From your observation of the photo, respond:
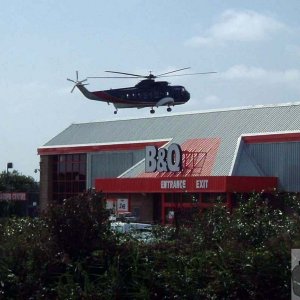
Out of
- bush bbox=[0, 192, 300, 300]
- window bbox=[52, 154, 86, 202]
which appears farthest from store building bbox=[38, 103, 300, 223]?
bush bbox=[0, 192, 300, 300]

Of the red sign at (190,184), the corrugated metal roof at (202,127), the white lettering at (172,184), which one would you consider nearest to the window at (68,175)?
the corrugated metal roof at (202,127)

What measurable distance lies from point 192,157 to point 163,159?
2198 mm

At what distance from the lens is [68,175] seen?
69938mm

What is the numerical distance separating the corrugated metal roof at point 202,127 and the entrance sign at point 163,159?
2631 mm

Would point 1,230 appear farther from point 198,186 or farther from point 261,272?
point 198,186

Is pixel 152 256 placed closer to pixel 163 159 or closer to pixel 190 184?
pixel 190 184

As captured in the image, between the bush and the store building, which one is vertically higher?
the store building

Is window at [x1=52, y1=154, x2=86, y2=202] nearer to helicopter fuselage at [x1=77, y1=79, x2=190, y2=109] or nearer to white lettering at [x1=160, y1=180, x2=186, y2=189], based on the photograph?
helicopter fuselage at [x1=77, y1=79, x2=190, y2=109]

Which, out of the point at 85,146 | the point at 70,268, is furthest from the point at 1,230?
the point at 85,146

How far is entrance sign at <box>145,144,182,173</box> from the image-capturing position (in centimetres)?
5625

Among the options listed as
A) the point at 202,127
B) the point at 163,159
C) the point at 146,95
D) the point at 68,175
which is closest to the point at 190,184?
the point at 163,159

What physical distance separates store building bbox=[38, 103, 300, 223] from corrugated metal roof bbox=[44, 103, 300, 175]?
0.23ft

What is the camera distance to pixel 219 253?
39.2ft

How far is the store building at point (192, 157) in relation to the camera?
5288cm
